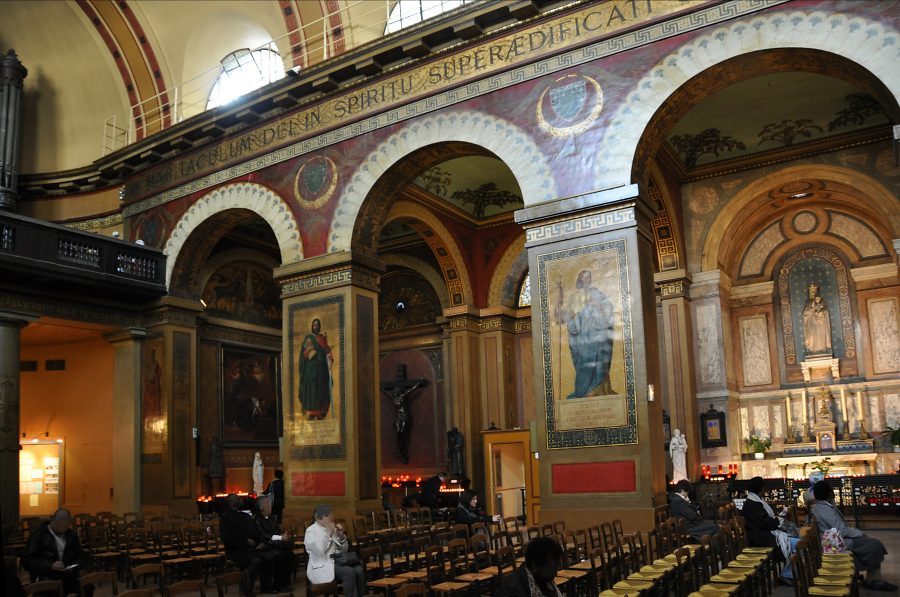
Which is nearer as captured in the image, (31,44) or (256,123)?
(256,123)

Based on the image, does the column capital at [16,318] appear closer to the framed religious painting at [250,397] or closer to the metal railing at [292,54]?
the framed religious painting at [250,397]

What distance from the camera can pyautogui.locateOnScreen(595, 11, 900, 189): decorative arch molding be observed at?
1052cm

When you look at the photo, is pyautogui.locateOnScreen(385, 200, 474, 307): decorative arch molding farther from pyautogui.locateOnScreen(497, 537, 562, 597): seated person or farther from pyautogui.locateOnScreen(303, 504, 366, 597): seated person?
pyautogui.locateOnScreen(497, 537, 562, 597): seated person

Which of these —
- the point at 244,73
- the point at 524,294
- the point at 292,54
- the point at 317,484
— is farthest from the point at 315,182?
the point at 524,294

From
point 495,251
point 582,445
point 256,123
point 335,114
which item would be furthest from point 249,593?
point 495,251

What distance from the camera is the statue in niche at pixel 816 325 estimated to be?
18.1m

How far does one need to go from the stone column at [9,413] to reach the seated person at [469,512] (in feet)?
29.5

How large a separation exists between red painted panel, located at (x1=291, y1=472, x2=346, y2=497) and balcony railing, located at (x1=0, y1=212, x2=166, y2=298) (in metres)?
6.01

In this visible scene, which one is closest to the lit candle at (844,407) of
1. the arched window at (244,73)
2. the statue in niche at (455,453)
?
the statue in niche at (455,453)

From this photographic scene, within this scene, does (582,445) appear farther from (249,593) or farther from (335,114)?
(335,114)

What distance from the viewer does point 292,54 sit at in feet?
57.2

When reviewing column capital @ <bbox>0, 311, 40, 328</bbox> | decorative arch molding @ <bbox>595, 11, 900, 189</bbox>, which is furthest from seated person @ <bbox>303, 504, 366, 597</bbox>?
column capital @ <bbox>0, 311, 40, 328</bbox>

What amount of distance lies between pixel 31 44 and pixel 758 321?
1933cm

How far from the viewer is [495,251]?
21516 millimetres
